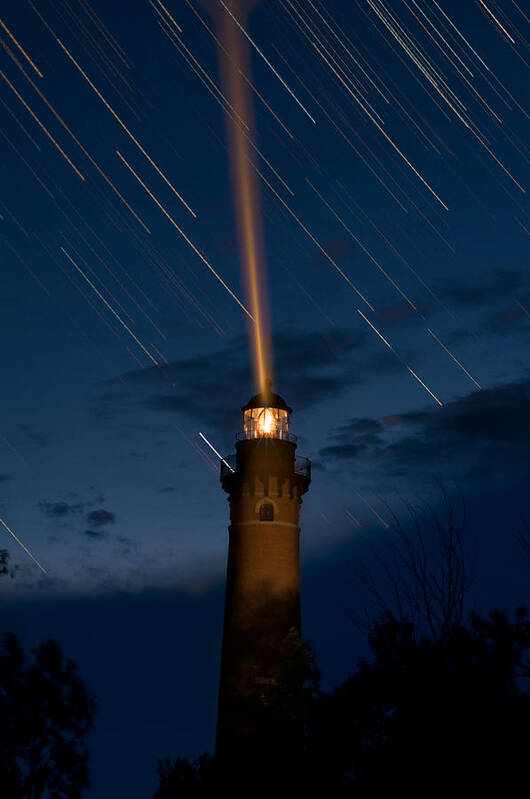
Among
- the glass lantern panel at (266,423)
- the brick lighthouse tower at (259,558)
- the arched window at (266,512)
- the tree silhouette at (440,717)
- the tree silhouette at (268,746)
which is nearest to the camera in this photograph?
the tree silhouette at (440,717)

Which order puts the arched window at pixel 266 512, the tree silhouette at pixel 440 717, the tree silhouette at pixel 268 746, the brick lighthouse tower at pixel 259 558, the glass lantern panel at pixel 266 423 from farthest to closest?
1. the glass lantern panel at pixel 266 423
2. the arched window at pixel 266 512
3. the brick lighthouse tower at pixel 259 558
4. the tree silhouette at pixel 268 746
5. the tree silhouette at pixel 440 717

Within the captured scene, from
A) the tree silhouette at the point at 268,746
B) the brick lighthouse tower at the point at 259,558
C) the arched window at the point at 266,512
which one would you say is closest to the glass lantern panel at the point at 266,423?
the brick lighthouse tower at the point at 259,558

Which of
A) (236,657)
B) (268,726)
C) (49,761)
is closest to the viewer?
(268,726)

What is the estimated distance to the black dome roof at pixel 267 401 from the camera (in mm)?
40469

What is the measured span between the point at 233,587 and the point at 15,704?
9.55m

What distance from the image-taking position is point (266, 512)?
39.2m

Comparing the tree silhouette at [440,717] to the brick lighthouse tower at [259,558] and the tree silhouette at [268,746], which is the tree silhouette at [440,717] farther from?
the brick lighthouse tower at [259,558]

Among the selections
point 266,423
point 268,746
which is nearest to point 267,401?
point 266,423

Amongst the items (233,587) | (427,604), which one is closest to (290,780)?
(427,604)

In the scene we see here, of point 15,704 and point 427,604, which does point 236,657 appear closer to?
point 15,704

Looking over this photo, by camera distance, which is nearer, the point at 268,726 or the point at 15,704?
the point at 268,726

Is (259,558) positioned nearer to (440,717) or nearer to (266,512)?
(266,512)

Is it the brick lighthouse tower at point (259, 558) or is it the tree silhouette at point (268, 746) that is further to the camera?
the brick lighthouse tower at point (259, 558)

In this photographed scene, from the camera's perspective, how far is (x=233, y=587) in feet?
125
